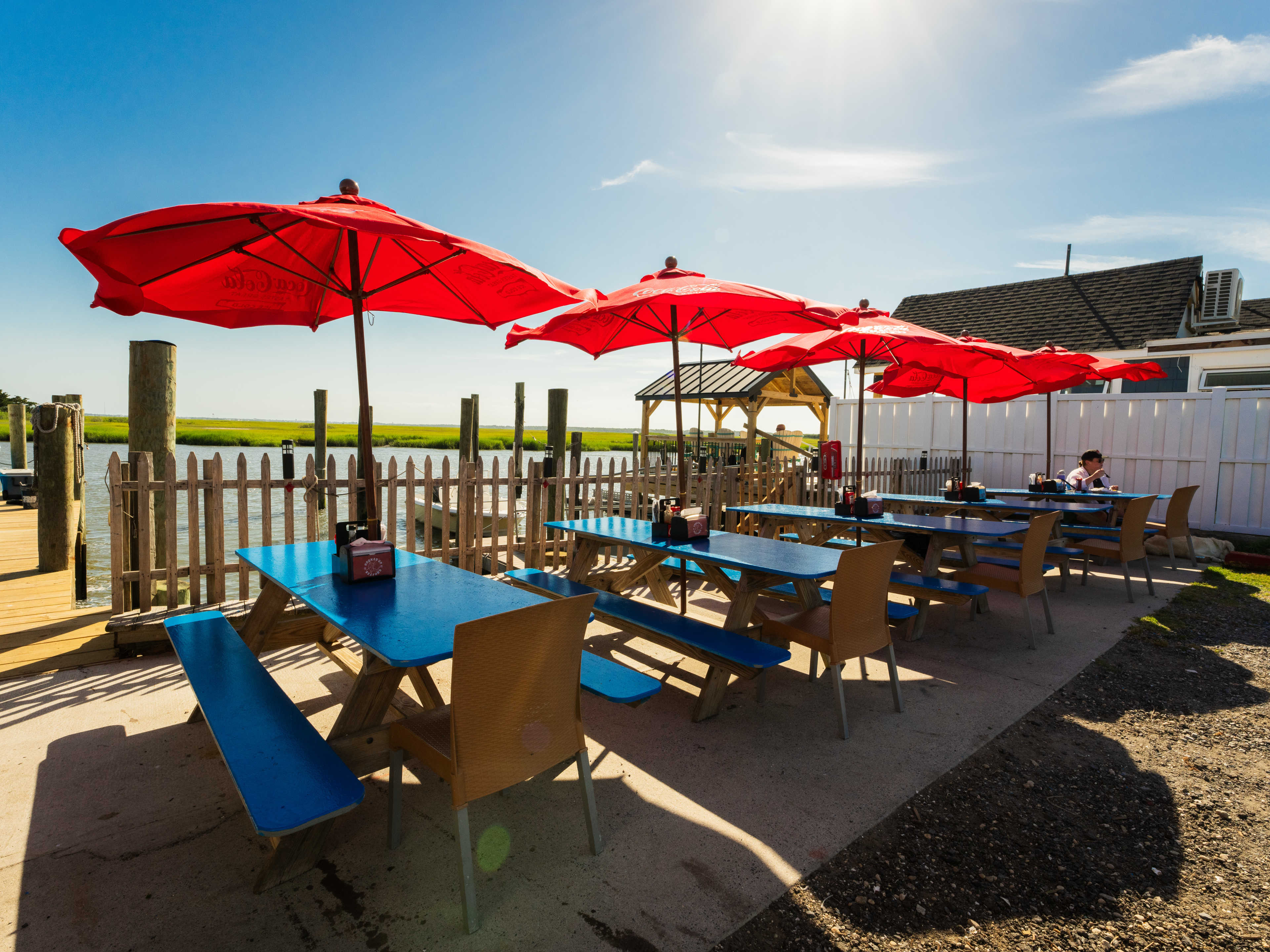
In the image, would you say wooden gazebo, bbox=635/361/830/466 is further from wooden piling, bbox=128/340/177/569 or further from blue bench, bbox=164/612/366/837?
blue bench, bbox=164/612/366/837

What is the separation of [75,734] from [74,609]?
8.73 feet

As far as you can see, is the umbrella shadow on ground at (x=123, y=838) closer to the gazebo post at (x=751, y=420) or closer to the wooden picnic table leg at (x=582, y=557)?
the wooden picnic table leg at (x=582, y=557)

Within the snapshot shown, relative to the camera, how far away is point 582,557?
515cm

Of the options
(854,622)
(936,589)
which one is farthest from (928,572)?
(854,622)

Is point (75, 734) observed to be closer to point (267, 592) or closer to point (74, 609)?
point (267, 592)

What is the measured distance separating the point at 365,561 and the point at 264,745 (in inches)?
42.5

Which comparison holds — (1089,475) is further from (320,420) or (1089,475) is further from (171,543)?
(320,420)

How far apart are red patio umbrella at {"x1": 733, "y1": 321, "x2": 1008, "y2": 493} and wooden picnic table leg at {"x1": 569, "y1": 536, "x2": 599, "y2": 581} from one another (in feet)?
7.58

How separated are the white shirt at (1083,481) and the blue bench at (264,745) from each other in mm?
9830

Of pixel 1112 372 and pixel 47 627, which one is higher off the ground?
pixel 1112 372

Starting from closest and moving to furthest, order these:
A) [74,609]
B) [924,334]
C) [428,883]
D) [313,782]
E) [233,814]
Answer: [313,782] < [428,883] < [233,814] < [74,609] < [924,334]

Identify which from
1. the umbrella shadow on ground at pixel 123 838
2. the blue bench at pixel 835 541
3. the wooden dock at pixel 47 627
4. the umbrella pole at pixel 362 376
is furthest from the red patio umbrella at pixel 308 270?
the blue bench at pixel 835 541

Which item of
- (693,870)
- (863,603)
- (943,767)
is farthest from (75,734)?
(943,767)

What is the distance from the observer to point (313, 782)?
1.98 m
